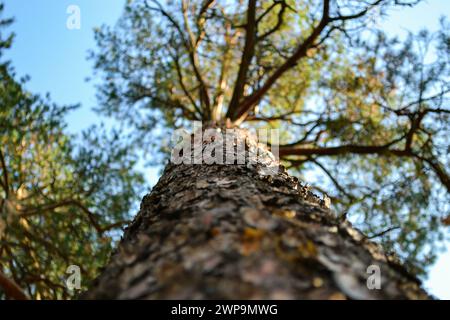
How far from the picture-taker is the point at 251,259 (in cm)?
117

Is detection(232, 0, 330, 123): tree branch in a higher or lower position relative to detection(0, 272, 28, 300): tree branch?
higher

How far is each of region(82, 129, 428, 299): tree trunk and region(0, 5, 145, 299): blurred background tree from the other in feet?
14.6

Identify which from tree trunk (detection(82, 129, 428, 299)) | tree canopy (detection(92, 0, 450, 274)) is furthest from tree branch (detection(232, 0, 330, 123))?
tree trunk (detection(82, 129, 428, 299))

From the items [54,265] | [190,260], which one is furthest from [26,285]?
[190,260]

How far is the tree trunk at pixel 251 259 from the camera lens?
1097 millimetres

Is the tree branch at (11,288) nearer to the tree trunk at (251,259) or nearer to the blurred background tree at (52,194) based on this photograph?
the blurred background tree at (52,194)

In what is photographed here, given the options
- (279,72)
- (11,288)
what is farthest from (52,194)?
(279,72)

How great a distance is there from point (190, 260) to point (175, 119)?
27.5 ft

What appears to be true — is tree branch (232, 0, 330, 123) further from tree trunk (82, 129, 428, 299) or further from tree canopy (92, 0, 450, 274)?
tree trunk (82, 129, 428, 299)

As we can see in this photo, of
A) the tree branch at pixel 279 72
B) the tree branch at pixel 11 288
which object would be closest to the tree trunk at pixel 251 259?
the tree branch at pixel 11 288

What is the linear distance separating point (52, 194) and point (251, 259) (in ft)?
19.6

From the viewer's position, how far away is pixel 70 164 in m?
6.62

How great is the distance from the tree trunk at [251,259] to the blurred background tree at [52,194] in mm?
4449

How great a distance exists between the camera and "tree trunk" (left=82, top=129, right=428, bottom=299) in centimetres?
110
